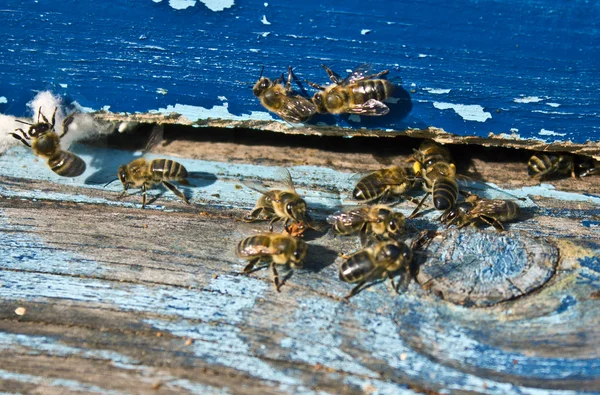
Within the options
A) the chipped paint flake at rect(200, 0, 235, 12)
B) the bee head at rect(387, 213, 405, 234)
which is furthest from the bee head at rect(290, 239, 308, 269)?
the chipped paint flake at rect(200, 0, 235, 12)

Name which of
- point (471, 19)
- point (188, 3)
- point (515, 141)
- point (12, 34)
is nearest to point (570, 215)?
point (515, 141)

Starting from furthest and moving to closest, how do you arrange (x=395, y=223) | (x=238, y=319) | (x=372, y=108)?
(x=372, y=108)
(x=395, y=223)
(x=238, y=319)

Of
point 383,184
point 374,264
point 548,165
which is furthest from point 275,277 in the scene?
point 548,165

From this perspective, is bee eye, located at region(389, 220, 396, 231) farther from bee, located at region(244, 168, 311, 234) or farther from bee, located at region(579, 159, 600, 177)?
bee, located at region(579, 159, 600, 177)

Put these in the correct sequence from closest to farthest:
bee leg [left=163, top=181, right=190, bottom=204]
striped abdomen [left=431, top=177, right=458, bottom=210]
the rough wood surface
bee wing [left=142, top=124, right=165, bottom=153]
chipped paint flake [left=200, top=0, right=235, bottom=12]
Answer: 1. the rough wood surface
2. chipped paint flake [left=200, top=0, right=235, bottom=12]
3. striped abdomen [left=431, top=177, right=458, bottom=210]
4. bee leg [left=163, top=181, right=190, bottom=204]
5. bee wing [left=142, top=124, right=165, bottom=153]

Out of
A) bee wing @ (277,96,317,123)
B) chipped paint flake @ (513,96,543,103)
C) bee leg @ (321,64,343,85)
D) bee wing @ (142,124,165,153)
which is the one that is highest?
chipped paint flake @ (513,96,543,103)

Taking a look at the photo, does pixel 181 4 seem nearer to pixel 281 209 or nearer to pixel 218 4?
pixel 218 4

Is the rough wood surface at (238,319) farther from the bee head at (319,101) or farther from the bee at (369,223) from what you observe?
the bee head at (319,101)
